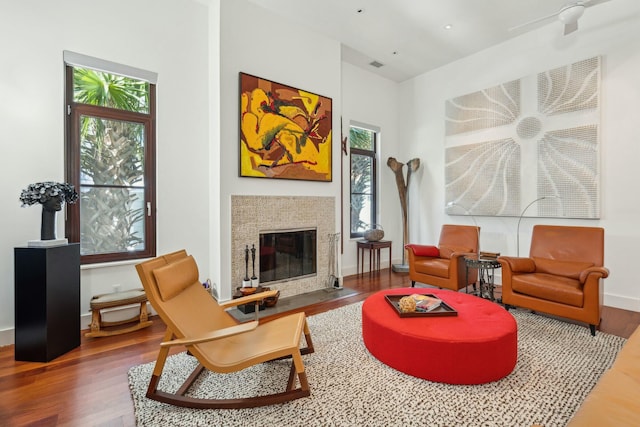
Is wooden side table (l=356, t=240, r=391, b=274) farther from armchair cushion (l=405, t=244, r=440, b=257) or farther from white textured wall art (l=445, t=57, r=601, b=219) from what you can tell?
white textured wall art (l=445, t=57, r=601, b=219)

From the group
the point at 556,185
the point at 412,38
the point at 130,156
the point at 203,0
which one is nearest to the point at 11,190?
the point at 130,156

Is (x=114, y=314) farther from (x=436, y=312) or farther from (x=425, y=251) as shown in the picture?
(x=425, y=251)

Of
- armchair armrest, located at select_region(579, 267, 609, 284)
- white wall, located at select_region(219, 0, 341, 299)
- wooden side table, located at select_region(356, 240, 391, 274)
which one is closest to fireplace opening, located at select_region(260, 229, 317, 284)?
white wall, located at select_region(219, 0, 341, 299)

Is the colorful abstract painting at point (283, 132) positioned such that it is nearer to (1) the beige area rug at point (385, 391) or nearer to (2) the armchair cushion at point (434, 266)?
(2) the armchair cushion at point (434, 266)

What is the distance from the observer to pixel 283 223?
159 inches

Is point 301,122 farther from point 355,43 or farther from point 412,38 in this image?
point 412,38

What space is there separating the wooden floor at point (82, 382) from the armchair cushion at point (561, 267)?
1.85 feet

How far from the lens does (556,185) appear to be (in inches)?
157

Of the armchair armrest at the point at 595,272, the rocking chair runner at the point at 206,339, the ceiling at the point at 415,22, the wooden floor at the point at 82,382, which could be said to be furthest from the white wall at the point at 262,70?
the armchair armrest at the point at 595,272

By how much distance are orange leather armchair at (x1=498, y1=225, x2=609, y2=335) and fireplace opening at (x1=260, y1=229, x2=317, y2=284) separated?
241 centimetres

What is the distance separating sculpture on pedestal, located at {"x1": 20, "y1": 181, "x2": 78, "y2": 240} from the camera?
2.40m

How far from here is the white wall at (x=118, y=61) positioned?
8.69 feet

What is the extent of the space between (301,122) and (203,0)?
5.99ft

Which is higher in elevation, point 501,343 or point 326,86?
point 326,86
